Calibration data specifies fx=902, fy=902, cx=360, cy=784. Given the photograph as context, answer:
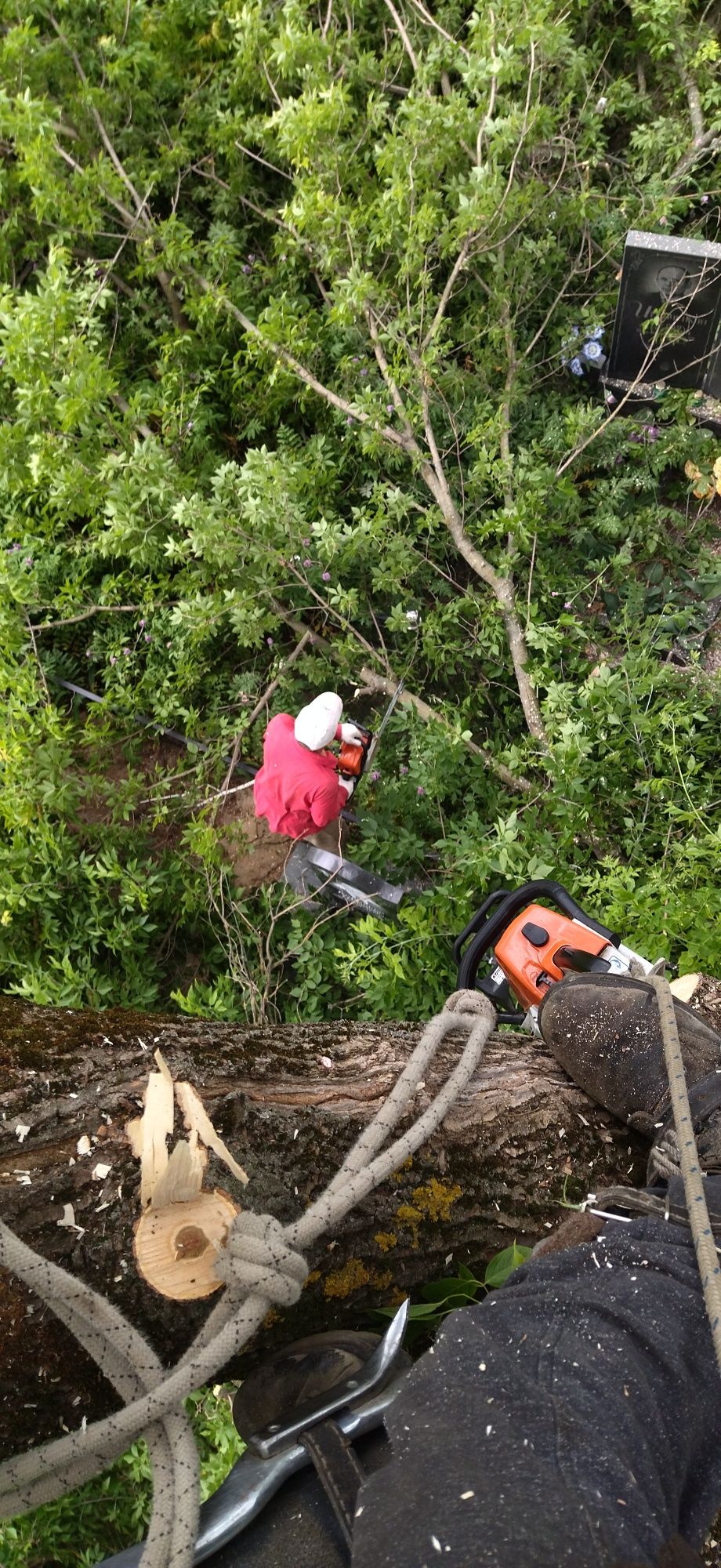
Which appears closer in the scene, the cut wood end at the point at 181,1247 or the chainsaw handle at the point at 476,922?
the cut wood end at the point at 181,1247

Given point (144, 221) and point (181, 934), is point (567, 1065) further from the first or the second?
point (144, 221)

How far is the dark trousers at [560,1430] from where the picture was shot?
79 centimetres

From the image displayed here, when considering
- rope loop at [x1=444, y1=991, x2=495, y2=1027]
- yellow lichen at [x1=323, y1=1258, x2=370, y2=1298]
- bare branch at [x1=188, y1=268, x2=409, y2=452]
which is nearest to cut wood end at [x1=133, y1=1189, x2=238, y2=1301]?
yellow lichen at [x1=323, y1=1258, x2=370, y2=1298]

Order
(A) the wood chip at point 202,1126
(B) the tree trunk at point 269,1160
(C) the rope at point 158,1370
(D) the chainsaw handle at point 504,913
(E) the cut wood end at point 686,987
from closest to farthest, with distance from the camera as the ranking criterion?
(C) the rope at point 158,1370, (B) the tree trunk at point 269,1160, (A) the wood chip at point 202,1126, (E) the cut wood end at point 686,987, (D) the chainsaw handle at point 504,913

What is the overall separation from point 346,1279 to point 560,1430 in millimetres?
578

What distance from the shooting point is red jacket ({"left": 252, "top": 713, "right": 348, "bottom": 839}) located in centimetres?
358

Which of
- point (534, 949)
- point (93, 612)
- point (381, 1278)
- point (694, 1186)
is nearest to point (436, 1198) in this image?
point (381, 1278)

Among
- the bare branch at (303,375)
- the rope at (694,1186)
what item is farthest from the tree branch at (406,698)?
the rope at (694,1186)

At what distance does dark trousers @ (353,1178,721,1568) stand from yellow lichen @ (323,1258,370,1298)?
1.15ft

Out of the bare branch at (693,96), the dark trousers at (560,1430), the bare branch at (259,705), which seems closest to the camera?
the dark trousers at (560,1430)

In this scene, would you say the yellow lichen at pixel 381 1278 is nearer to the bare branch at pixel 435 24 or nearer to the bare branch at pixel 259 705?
the bare branch at pixel 259 705

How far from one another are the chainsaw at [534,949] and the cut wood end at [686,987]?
0.27m

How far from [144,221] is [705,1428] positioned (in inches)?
204

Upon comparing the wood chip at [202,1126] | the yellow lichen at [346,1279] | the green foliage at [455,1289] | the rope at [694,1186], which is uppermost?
the wood chip at [202,1126]
